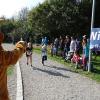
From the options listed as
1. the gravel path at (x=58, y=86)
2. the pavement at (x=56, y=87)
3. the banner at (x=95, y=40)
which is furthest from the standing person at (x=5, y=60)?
the banner at (x=95, y=40)

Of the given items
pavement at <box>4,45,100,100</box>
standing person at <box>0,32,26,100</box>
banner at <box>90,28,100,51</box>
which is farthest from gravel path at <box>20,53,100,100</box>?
standing person at <box>0,32,26,100</box>

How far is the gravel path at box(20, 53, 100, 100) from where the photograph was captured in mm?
11766

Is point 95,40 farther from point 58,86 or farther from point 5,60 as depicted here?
point 5,60

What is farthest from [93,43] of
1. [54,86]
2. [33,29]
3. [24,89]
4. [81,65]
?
[33,29]

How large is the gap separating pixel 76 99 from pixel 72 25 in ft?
120

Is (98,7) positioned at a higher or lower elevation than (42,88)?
higher

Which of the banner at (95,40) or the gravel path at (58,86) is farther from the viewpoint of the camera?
the banner at (95,40)

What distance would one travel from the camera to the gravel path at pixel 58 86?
1177 centimetres

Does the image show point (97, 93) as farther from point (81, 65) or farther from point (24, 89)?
point (81, 65)

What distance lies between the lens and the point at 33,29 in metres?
52.7

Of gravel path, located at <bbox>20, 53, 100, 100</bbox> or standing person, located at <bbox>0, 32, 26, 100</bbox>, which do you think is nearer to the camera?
standing person, located at <bbox>0, 32, 26, 100</bbox>

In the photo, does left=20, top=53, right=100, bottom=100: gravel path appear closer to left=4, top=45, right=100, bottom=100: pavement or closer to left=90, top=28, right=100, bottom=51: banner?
left=4, top=45, right=100, bottom=100: pavement

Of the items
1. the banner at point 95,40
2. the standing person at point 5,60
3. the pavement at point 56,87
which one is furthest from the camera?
the banner at point 95,40

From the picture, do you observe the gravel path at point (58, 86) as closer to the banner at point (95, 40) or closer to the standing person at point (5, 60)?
the banner at point (95, 40)
